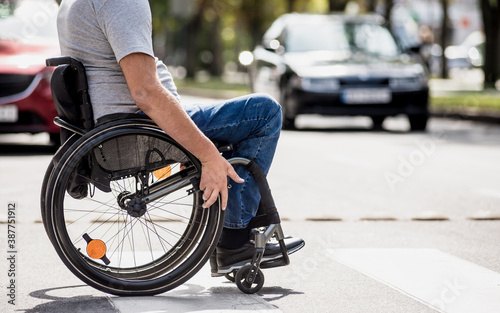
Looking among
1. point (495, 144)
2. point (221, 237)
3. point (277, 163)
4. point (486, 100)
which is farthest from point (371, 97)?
point (221, 237)

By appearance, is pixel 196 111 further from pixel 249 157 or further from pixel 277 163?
pixel 277 163

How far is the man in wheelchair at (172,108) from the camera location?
3.79m

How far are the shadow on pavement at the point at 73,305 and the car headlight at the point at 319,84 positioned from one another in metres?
9.71

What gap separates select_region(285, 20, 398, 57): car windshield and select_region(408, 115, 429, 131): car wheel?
1.11m

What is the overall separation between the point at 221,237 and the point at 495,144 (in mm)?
8545

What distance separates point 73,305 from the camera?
393 cm

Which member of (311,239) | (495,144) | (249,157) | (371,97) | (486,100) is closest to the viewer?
(249,157)

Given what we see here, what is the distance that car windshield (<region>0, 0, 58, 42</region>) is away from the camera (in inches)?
433

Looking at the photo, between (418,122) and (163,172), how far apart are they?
1027cm

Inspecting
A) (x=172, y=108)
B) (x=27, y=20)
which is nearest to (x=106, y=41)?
(x=172, y=108)

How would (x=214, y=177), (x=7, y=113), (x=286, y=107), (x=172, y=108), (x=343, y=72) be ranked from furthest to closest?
(x=286, y=107)
(x=343, y=72)
(x=7, y=113)
(x=214, y=177)
(x=172, y=108)

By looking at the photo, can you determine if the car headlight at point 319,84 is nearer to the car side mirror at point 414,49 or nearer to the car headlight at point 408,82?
the car headlight at point 408,82

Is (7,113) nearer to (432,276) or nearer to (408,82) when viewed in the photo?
(408,82)

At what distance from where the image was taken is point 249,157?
13.8 feet
